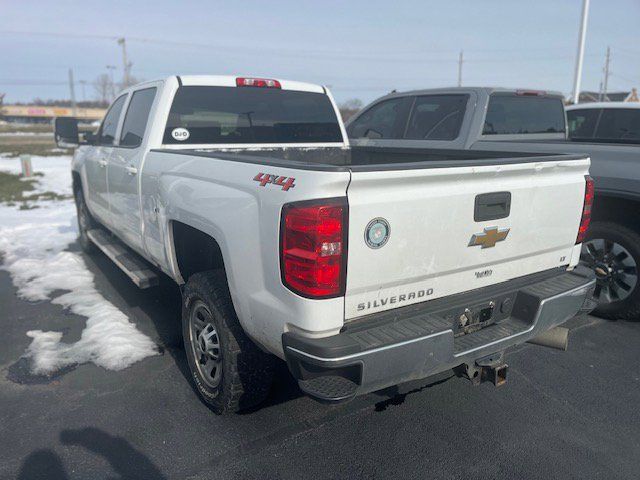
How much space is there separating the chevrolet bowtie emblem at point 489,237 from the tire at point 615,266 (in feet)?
7.18

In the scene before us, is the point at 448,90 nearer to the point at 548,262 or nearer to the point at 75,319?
the point at 548,262

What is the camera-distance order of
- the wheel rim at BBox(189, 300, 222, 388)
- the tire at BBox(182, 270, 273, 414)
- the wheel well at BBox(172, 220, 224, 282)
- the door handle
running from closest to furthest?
the door handle → the tire at BBox(182, 270, 273, 414) → the wheel rim at BBox(189, 300, 222, 388) → the wheel well at BBox(172, 220, 224, 282)

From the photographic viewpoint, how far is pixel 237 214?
2551 millimetres

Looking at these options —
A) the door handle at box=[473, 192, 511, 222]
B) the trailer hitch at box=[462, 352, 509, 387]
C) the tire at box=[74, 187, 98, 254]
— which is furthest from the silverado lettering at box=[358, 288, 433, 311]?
the tire at box=[74, 187, 98, 254]

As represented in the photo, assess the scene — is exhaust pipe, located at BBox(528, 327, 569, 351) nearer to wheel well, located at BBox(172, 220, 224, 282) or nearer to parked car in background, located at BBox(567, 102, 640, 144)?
wheel well, located at BBox(172, 220, 224, 282)

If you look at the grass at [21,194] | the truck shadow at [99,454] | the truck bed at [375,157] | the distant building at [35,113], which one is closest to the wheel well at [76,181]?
the truck bed at [375,157]

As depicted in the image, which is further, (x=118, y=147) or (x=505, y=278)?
(x=118, y=147)

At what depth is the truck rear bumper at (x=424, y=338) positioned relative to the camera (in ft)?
7.32

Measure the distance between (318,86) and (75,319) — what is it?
3115 mm

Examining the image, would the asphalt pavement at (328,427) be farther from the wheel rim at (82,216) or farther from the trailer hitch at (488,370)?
the wheel rim at (82,216)

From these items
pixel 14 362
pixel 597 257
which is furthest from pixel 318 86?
pixel 14 362

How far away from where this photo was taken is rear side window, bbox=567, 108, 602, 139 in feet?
22.5

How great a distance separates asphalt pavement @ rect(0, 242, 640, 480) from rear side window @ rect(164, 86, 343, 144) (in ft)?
6.05

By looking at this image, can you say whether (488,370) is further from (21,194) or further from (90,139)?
(21,194)
